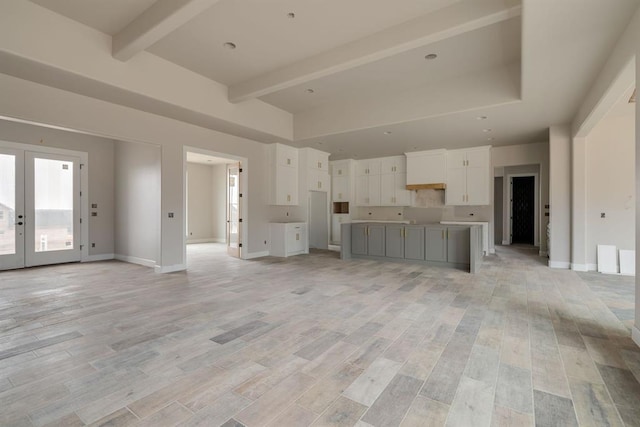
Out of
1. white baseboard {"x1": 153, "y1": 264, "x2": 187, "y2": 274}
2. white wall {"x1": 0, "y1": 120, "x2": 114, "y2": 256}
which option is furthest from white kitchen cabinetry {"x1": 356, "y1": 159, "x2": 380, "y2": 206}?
white wall {"x1": 0, "y1": 120, "x2": 114, "y2": 256}

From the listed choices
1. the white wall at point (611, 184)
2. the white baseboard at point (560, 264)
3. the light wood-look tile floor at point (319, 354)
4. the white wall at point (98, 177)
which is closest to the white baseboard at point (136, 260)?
the white wall at point (98, 177)

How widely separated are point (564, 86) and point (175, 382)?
18.4ft

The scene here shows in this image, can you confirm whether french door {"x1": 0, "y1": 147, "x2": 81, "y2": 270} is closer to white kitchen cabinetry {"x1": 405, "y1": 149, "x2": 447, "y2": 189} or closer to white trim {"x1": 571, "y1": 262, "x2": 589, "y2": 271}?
white kitchen cabinetry {"x1": 405, "y1": 149, "x2": 447, "y2": 189}

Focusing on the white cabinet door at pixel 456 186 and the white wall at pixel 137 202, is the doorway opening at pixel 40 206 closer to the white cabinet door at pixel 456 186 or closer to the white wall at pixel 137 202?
the white wall at pixel 137 202

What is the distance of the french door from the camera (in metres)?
5.84

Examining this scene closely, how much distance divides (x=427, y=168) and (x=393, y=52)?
498cm

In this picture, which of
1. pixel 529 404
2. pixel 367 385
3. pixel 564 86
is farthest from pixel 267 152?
pixel 529 404

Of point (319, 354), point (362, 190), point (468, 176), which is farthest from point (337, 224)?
point (319, 354)

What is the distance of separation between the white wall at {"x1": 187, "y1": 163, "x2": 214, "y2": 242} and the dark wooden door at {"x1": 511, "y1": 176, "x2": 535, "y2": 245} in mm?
11207

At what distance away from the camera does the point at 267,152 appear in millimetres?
7648

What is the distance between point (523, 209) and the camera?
11.4m

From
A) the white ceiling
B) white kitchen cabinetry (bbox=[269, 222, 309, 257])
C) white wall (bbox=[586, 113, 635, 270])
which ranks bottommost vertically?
white kitchen cabinetry (bbox=[269, 222, 309, 257])

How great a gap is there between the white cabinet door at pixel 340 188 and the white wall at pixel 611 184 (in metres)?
5.71

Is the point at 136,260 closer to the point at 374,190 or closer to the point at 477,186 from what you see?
the point at 374,190
